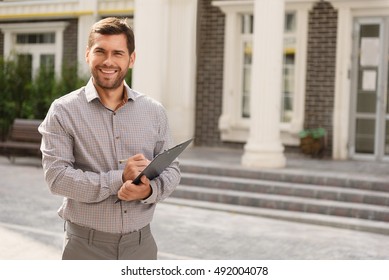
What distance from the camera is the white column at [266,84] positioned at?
978 centimetres

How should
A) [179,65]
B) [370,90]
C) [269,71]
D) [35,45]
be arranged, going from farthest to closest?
1. [35,45]
2. [179,65]
3. [370,90]
4. [269,71]

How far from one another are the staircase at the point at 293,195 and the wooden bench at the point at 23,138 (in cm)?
386

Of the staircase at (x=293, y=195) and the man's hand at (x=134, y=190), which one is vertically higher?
the man's hand at (x=134, y=190)

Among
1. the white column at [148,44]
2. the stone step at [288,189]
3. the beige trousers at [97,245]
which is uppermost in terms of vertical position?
the white column at [148,44]

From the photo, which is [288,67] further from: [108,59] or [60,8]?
[108,59]

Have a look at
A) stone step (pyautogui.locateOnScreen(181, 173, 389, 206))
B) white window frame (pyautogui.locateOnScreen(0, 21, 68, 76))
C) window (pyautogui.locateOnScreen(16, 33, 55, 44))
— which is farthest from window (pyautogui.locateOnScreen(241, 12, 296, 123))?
window (pyautogui.locateOnScreen(16, 33, 55, 44))

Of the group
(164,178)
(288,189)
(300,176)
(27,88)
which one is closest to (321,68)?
(300,176)

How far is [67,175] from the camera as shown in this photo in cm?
245

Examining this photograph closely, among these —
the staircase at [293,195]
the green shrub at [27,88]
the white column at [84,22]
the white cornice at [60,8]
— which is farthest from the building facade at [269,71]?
the white column at [84,22]

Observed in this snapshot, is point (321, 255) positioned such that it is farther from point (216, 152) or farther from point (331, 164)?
point (216, 152)

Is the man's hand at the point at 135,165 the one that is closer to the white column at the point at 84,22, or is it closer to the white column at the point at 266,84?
the white column at the point at 266,84

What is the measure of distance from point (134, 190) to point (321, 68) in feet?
32.7

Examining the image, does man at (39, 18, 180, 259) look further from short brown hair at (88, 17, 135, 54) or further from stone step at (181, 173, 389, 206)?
stone step at (181, 173, 389, 206)
